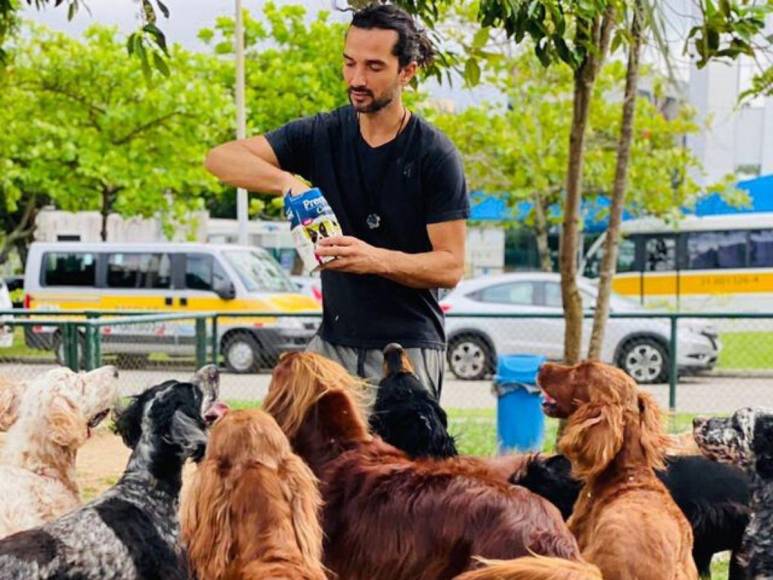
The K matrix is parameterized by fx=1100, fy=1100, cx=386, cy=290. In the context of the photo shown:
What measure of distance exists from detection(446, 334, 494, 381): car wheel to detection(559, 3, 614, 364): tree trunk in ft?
19.6

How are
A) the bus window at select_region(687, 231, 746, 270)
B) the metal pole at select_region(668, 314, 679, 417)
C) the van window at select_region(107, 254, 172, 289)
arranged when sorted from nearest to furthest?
the metal pole at select_region(668, 314, 679, 417) → the van window at select_region(107, 254, 172, 289) → the bus window at select_region(687, 231, 746, 270)

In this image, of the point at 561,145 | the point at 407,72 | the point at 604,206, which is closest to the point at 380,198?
the point at 407,72

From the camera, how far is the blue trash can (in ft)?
30.8

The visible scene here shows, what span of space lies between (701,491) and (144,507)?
2447 mm

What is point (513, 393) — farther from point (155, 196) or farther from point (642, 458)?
point (155, 196)

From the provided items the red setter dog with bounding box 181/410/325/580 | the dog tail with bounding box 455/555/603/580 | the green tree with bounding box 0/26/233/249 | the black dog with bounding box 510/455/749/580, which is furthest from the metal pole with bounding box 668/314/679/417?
the green tree with bounding box 0/26/233/249

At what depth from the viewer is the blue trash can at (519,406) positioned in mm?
9391

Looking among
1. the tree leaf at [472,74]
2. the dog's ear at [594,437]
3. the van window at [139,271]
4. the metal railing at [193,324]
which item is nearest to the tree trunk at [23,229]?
the van window at [139,271]

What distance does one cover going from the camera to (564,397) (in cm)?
421

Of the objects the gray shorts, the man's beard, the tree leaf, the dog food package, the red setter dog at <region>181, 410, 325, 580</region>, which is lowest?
the red setter dog at <region>181, 410, 325, 580</region>

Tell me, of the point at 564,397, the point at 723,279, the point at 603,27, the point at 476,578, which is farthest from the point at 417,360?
the point at 723,279

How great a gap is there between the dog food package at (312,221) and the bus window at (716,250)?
Result: 75.2ft

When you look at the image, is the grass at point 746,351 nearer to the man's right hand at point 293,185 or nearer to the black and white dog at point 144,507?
the man's right hand at point 293,185

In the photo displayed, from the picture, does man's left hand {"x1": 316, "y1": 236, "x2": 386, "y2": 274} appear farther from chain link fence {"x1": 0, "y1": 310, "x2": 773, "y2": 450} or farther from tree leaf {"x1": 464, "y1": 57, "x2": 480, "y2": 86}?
chain link fence {"x1": 0, "y1": 310, "x2": 773, "y2": 450}
